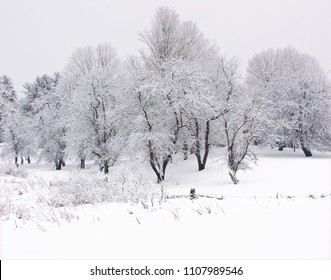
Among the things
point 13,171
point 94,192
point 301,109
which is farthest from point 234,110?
point 13,171

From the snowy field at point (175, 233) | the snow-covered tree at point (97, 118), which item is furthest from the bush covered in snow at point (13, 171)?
the snowy field at point (175, 233)

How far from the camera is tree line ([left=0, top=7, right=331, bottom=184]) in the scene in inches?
981

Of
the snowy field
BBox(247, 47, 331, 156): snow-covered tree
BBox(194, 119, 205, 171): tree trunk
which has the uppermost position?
BBox(247, 47, 331, 156): snow-covered tree

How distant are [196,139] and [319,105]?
608 inches

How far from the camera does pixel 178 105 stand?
81.3 feet

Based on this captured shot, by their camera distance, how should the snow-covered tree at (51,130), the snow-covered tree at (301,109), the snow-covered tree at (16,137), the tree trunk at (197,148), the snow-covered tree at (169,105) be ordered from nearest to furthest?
the snow-covered tree at (169,105), the tree trunk at (197,148), the snow-covered tree at (301,109), the snow-covered tree at (51,130), the snow-covered tree at (16,137)

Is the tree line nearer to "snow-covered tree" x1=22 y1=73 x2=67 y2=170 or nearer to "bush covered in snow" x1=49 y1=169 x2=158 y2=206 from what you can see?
"snow-covered tree" x1=22 y1=73 x2=67 y2=170

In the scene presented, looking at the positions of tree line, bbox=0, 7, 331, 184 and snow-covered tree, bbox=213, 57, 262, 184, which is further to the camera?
tree line, bbox=0, 7, 331, 184

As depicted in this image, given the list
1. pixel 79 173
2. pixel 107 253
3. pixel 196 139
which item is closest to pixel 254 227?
pixel 107 253

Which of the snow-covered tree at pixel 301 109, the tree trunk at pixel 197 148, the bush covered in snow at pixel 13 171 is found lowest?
the bush covered in snow at pixel 13 171

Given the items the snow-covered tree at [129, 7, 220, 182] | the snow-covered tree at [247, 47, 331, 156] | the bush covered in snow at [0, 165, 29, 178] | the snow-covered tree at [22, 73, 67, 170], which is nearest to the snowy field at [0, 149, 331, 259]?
the snow-covered tree at [129, 7, 220, 182]

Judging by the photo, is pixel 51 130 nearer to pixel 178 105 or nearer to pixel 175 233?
pixel 178 105

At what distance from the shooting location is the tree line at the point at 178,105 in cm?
2491

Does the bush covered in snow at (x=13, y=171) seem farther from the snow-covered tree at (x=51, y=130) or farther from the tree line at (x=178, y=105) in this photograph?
the snow-covered tree at (x=51, y=130)
